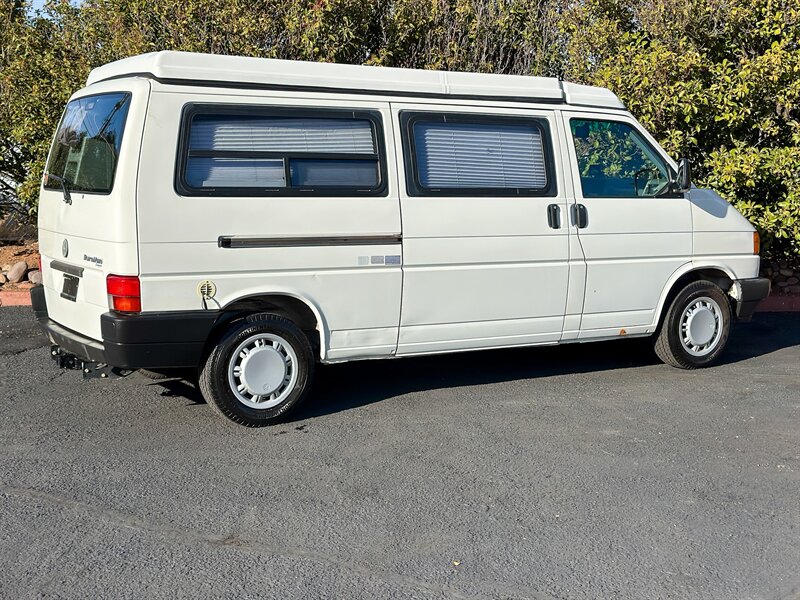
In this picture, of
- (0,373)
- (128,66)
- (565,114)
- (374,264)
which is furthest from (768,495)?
(0,373)

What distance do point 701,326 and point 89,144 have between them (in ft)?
15.9

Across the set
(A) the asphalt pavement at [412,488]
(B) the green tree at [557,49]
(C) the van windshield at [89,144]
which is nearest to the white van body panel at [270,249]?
(C) the van windshield at [89,144]

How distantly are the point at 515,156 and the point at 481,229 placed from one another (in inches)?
24.3

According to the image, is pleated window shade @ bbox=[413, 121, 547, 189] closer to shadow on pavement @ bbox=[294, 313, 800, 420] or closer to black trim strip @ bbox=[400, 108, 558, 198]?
black trim strip @ bbox=[400, 108, 558, 198]

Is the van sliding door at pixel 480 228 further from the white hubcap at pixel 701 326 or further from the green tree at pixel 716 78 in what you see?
the green tree at pixel 716 78

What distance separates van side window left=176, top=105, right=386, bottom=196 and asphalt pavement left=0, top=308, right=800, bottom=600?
1500 millimetres

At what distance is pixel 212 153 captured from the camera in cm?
584

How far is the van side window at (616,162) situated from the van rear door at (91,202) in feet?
10.4

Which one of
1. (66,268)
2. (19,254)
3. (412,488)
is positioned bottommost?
(412,488)

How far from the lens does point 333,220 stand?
243 inches

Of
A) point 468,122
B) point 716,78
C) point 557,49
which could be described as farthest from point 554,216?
point 557,49

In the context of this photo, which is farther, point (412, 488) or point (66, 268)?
point (66, 268)

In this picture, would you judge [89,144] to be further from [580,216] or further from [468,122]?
[580,216]

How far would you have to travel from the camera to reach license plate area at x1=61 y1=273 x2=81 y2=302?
6123mm
